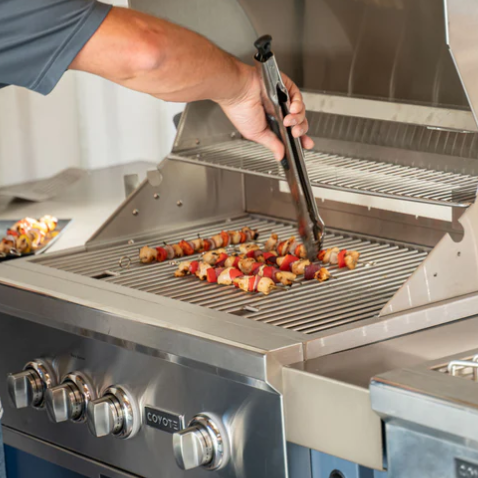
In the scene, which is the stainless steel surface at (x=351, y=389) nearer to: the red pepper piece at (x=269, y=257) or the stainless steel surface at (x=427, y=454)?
the stainless steel surface at (x=427, y=454)

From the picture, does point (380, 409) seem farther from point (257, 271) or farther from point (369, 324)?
point (257, 271)

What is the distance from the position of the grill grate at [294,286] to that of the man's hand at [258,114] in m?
0.26

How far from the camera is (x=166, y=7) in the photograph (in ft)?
6.67

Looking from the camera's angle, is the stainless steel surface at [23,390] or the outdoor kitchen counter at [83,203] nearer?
the stainless steel surface at [23,390]

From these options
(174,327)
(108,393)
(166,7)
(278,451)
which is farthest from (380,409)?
(166,7)

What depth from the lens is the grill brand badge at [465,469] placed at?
3.92 ft

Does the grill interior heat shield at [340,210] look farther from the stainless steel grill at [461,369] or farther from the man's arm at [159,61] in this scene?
the man's arm at [159,61]

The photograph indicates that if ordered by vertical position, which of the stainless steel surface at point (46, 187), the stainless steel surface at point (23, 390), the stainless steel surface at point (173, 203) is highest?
the stainless steel surface at point (46, 187)

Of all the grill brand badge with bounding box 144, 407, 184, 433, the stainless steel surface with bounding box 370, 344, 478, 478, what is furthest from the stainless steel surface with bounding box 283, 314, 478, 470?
the grill brand badge with bounding box 144, 407, 184, 433

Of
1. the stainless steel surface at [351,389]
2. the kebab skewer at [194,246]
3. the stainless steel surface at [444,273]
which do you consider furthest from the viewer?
the kebab skewer at [194,246]

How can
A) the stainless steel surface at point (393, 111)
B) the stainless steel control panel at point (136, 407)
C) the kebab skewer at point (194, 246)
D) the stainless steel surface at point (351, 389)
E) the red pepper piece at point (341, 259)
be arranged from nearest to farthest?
the stainless steel surface at point (351, 389), the stainless steel control panel at point (136, 407), the stainless steel surface at point (393, 111), the red pepper piece at point (341, 259), the kebab skewer at point (194, 246)

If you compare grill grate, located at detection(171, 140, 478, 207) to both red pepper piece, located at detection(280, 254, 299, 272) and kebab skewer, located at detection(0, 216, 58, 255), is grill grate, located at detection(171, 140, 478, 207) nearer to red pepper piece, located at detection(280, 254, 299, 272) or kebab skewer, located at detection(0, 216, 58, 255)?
red pepper piece, located at detection(280, 254, 299, 272)

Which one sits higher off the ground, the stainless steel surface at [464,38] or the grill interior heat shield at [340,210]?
the stainless steel surface at [464,38]

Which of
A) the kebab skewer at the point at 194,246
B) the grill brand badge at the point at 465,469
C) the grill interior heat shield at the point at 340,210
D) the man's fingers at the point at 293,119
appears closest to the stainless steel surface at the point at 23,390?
the grill interior heat shield at the point at 340,210
